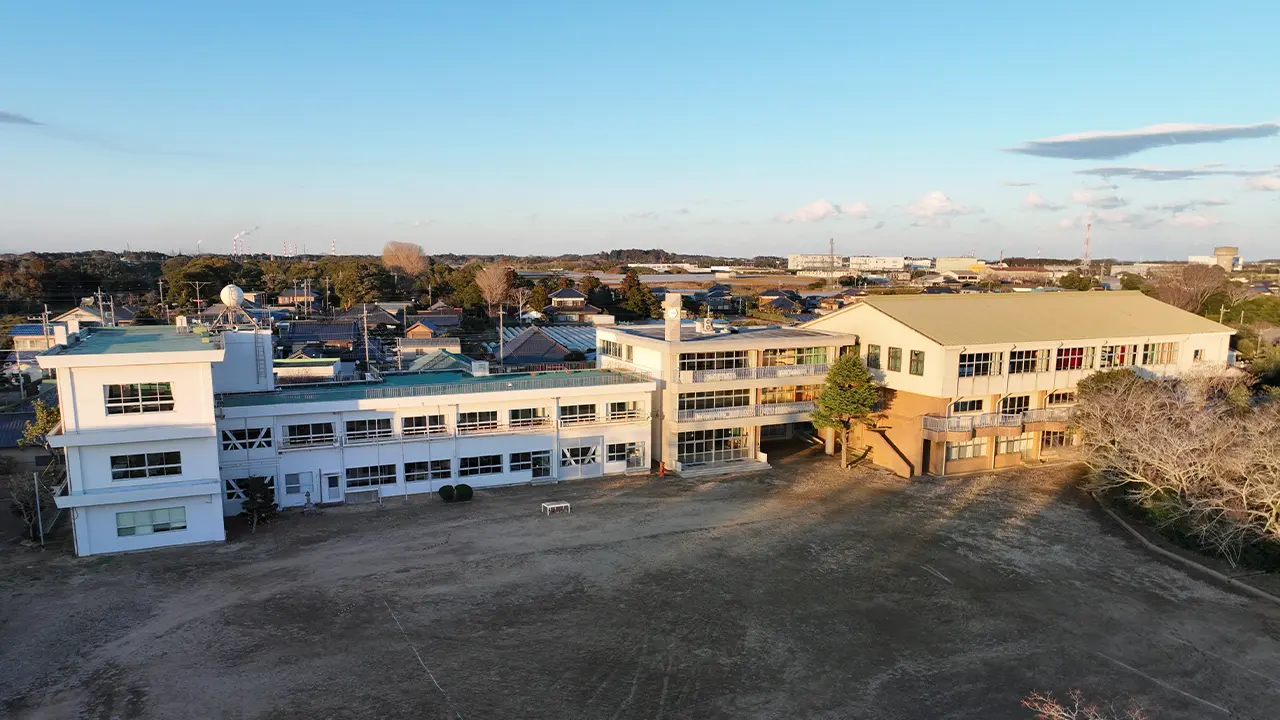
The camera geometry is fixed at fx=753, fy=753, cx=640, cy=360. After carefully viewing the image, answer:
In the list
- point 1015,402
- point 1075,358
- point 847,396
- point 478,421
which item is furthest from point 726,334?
point 1075,358

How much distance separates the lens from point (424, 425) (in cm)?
2705

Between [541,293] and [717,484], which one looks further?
[541,293]

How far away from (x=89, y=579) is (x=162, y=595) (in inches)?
103

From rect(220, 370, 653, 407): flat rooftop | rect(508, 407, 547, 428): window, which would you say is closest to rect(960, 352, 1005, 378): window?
rect(220, 370, 653, 407): flat rooftop

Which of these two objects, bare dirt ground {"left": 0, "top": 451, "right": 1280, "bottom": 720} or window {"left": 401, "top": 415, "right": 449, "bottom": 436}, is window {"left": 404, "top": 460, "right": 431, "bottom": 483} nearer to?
window {"left": 401, "top": 415, "right": 449, "bottom": 436}

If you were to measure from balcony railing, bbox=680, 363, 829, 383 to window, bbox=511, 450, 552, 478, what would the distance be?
6.23 m

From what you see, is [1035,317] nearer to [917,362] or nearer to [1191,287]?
[917,362]

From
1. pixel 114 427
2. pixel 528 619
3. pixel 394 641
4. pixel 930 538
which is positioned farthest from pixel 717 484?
pixel 114 427

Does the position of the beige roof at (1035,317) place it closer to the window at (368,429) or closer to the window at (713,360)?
the window at (713,360)

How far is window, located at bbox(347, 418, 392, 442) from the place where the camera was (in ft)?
85.7

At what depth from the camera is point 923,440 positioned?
30.4 meters

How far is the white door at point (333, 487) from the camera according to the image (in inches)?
1014

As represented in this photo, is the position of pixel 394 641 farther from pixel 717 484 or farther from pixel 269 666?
pixel 717 484

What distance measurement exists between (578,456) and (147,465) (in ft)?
46.2
